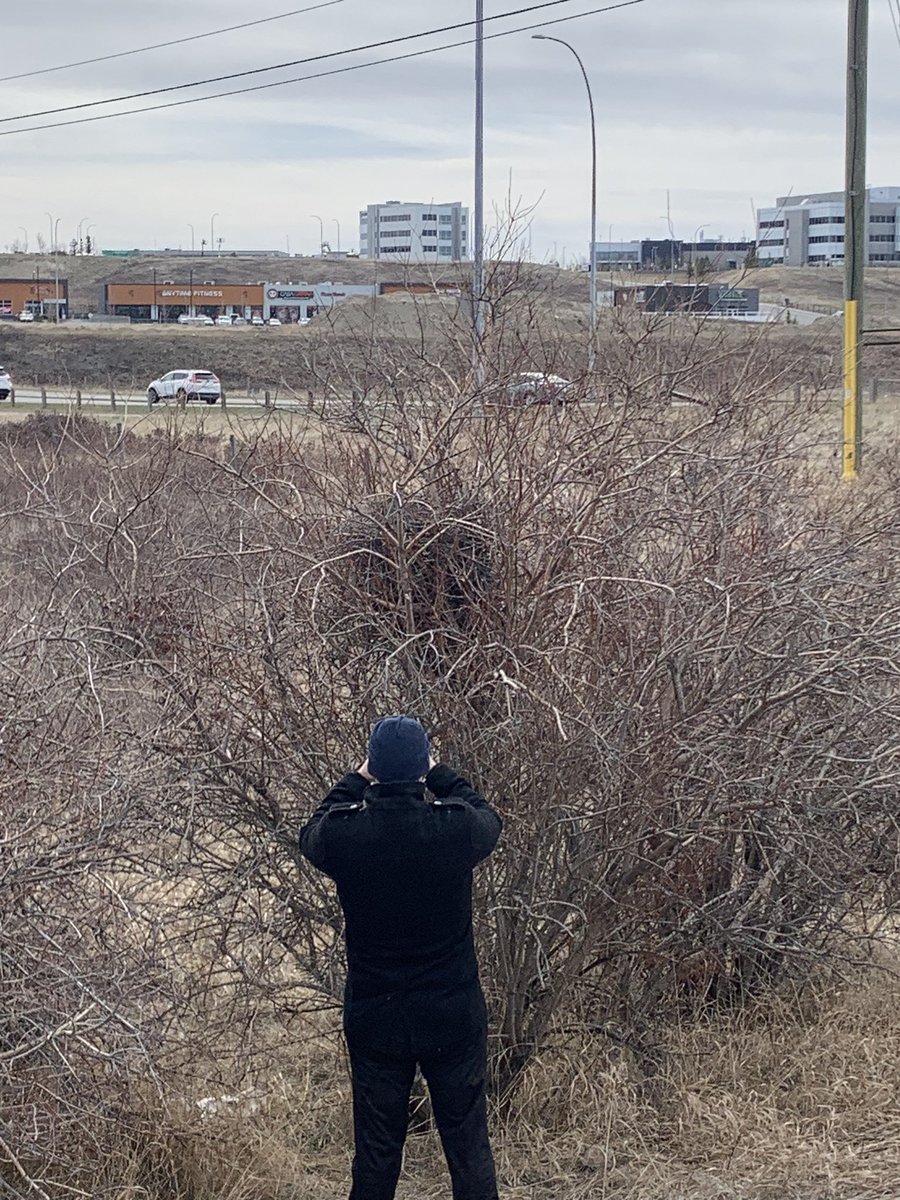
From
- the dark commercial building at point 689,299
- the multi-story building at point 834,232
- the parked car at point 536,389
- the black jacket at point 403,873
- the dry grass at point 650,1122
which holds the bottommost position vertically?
the dry grass at point 650,1122

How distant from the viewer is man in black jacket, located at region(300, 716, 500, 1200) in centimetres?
389

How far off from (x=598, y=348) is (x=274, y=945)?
2603mm

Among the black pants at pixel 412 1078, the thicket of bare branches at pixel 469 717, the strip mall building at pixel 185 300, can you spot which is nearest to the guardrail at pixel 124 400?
the thicket of bare branches at pixel 469 717

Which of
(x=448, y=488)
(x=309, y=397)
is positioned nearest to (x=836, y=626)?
(x=448, y=488)

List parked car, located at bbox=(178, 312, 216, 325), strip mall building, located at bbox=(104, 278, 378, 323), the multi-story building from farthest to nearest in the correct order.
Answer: strip mall building, located at bbox=(104, 278, 378, 323) < parked car, located at bbox=(178, 312, 216, 325) < the multi-story building

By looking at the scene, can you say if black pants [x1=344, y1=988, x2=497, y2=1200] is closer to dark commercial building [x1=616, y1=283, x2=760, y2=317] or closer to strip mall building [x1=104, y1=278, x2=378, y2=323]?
dark commercial building [x1=616, y1=283, x2=760, y2=317]

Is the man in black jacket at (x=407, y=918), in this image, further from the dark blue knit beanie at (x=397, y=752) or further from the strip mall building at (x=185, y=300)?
the strip mall building at (x=185, y=300)

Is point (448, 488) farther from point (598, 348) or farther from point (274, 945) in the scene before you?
point (274, 945)

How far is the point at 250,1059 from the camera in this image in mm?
5363

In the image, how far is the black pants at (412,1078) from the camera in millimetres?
3936

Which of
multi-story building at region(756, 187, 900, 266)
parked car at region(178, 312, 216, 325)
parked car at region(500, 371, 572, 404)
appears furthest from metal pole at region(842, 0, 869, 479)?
parked car at region(178, 312, 216, 325)

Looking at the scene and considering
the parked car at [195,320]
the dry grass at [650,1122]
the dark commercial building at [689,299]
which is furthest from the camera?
the parked car at [195,320]

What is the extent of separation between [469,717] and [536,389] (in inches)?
48.2

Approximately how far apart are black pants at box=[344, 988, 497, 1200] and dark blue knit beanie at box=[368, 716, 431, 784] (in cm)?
58
